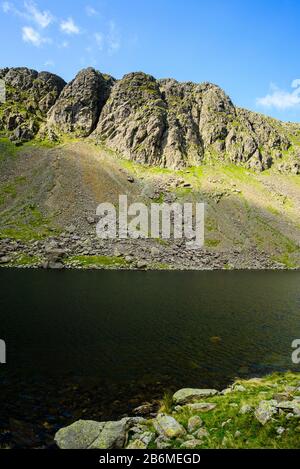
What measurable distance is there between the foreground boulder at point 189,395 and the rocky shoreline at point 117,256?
83.2m

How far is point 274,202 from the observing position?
18275 cm

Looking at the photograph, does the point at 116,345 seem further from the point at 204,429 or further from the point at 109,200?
the point at 109,200

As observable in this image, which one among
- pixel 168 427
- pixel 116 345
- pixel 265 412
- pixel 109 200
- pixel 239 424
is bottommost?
pixel 116 345

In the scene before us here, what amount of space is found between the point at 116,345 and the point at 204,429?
20.4 m

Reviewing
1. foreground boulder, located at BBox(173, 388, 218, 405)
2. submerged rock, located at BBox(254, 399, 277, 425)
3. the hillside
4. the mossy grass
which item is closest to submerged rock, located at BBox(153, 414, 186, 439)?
the mossy grass

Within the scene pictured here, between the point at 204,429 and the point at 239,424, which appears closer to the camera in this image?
the point at 204,429

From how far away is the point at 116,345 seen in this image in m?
38.2

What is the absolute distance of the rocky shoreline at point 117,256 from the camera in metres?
108

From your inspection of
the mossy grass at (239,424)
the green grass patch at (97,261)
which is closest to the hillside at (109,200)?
the green grass patch at (97,261)

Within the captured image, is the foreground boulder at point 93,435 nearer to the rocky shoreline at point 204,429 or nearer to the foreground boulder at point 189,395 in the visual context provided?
the rocky shoreline at point 204,429

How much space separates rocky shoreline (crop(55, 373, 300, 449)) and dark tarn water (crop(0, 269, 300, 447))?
2.83m

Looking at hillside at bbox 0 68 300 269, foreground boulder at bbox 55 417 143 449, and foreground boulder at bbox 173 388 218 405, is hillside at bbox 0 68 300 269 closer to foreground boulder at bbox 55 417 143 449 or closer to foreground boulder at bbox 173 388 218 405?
foreground boulder at bbox 173 388 218 405

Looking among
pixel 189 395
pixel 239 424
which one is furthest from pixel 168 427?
pixel 189 395

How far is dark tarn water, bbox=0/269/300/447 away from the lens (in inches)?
982
